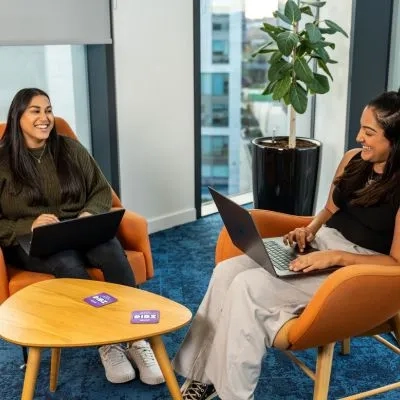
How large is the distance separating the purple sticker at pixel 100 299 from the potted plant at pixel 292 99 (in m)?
1.81

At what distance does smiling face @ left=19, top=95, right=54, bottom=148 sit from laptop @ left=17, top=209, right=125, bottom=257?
1.34 feet

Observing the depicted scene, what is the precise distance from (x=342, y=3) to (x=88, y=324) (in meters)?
2.73

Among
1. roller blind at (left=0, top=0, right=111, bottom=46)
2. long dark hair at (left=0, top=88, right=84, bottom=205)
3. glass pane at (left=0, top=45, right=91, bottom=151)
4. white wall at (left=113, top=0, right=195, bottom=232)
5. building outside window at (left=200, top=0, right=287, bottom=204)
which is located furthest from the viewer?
building outside window at (left=200, top=0, right=287, bottom=204)

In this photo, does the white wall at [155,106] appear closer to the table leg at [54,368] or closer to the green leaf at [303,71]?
the green leaf at [303,71]

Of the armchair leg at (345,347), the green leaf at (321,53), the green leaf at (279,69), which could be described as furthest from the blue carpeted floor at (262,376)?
the green leaf at (321,53)

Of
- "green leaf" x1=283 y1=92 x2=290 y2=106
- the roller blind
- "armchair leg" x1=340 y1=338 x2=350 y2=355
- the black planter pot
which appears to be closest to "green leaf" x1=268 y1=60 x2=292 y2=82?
"green leaf" x1=283 y1=92 x2=290 y2=106

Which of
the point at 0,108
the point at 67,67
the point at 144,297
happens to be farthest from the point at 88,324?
the point at 67,67

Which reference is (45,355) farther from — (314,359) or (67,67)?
(67,67)

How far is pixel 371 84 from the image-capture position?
147 inches

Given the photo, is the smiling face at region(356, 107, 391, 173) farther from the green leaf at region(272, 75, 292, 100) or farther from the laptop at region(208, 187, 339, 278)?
the green leaf at region(272, 75, 292, 100)

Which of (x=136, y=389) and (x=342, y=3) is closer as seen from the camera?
(x=136, y=389)

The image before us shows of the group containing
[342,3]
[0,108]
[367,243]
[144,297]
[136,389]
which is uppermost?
[342,3]

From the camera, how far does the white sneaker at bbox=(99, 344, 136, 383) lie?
2412 mm

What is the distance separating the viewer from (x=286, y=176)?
12.2 feet
